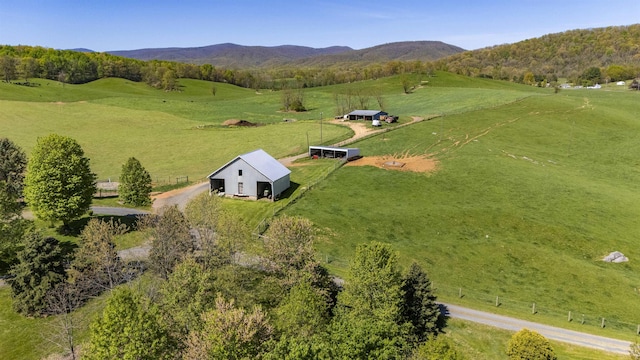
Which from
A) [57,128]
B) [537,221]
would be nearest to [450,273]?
[537,221]

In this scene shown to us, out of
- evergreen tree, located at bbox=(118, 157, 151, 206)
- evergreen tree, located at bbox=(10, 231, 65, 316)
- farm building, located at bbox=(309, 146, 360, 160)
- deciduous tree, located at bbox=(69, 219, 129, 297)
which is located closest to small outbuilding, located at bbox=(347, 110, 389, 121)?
farm building, located at bbox=(309, 146, 360, 160)

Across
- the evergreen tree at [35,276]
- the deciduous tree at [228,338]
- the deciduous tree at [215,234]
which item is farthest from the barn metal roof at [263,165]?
the deciduous tree at [228,338]

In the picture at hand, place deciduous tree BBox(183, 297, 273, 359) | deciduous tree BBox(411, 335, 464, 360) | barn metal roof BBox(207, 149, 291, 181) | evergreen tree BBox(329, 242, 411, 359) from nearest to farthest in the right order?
deciduous tree BBox(183, 297, 273, 359) < deciduous tree BBox(411, 335, 464, 360) < evergreen tree BBox(329, 242, 411, 359) < barn metal roof BBox(207, 149, 291, 181)

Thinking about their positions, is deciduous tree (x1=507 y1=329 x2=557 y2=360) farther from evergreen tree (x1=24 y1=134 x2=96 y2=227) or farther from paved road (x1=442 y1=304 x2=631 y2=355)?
evergreen tree (x1=24 y1=134 x2=96 y2=227)

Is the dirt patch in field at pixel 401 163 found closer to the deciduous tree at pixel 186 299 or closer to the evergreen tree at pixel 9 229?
the evergreen tree at pixel 9 229

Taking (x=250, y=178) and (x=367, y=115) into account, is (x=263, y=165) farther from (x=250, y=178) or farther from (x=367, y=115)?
(x=367, y=115)

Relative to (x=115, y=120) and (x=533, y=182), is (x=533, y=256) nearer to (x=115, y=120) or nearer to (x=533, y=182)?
(x=533, y=182)

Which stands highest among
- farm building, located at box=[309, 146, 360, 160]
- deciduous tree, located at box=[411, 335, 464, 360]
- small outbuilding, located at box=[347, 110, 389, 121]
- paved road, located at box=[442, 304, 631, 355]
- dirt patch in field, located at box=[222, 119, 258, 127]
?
small outbuilding, located at box=[347, 110, 389, 121]

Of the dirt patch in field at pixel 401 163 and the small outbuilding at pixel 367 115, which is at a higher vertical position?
the small outbuilding at pixel 367 115
